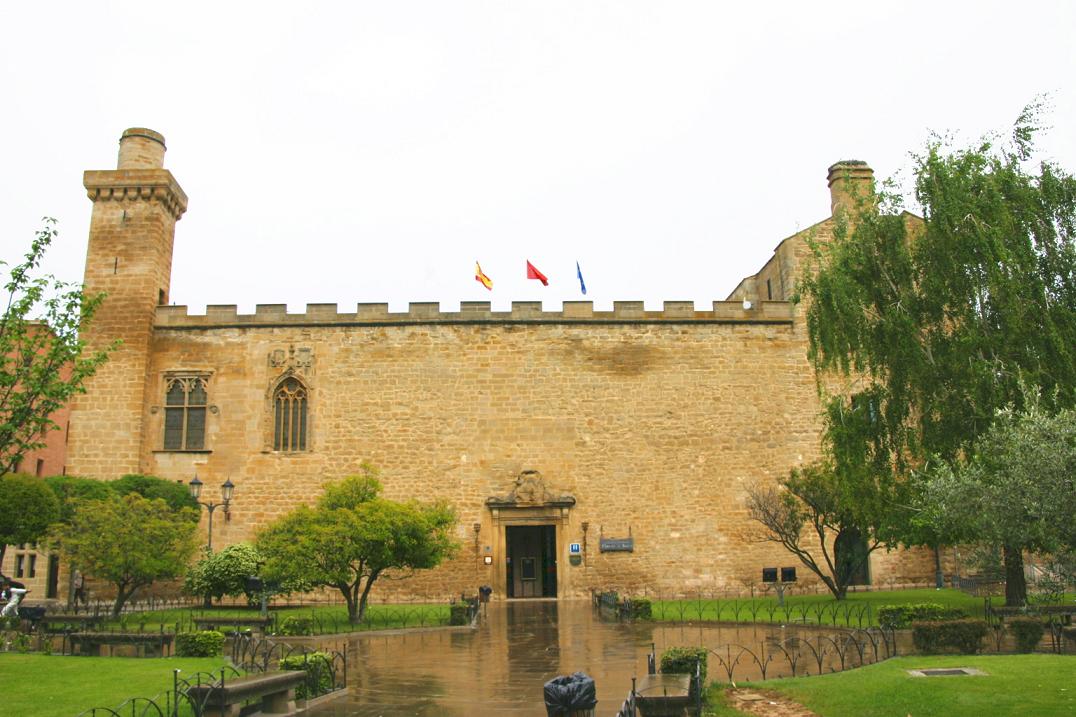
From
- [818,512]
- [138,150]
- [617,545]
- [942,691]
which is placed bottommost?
[942,691]

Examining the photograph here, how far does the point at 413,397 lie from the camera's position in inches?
1179

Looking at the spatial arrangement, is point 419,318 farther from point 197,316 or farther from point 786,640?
point 786,640

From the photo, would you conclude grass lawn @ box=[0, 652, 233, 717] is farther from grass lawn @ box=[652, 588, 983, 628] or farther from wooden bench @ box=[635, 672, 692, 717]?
grass lawn @ box=[652, 588, 983, 628]

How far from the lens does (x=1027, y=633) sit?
46.9ft

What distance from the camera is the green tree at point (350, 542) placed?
2027 centimetres

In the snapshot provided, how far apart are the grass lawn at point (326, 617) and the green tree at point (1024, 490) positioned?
12.6 metres

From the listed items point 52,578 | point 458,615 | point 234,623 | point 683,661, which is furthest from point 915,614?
point 52,578

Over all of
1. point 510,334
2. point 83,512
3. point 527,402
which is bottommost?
point 83,512

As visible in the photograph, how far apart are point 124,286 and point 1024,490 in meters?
28.4

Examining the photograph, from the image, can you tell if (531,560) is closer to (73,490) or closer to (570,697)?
(73,490)

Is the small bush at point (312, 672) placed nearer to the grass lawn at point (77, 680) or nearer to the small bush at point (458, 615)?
the grass lawn at point (77, 680)

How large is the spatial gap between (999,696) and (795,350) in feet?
68.7

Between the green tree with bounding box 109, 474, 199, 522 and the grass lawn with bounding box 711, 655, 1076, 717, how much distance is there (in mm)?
20764

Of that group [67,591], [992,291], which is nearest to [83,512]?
[67,591]
